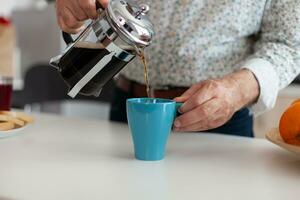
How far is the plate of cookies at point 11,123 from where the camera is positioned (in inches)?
33.8

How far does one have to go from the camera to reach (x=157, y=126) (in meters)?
0.71

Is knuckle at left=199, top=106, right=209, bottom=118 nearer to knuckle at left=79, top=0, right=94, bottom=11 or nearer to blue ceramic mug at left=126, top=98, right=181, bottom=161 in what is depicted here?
blue ceramic mug at left=126, top=98, right=181, bottom=161

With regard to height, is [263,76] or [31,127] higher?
[263,76]

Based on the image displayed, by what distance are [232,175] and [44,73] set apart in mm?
1931

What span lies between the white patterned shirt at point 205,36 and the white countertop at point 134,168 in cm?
16

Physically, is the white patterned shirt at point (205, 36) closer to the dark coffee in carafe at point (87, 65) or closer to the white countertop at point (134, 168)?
the white countertop at point (134, 168)

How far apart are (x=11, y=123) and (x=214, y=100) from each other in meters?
0.40

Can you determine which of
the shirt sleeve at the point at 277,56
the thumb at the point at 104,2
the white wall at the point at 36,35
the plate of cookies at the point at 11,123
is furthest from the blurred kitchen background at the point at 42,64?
the thumb at the point at 104,2

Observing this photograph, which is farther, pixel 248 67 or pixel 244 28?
pixel 244 28

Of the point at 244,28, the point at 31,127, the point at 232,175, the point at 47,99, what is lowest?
the point at 47,99

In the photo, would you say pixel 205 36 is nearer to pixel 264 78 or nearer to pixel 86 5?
pixel 264 78

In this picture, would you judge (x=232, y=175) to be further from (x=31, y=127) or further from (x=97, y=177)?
(x=31, y=127)

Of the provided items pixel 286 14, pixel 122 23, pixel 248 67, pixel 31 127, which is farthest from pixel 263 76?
pixel 31 127

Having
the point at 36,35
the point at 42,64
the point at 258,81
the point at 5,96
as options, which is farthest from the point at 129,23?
the point at 36,35
